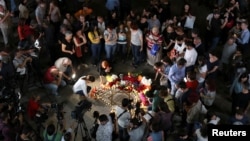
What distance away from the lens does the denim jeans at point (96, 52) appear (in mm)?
11562

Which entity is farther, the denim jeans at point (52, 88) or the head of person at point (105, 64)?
the head of person at point (105, 64)

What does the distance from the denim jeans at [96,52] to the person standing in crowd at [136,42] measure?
2.98 feet

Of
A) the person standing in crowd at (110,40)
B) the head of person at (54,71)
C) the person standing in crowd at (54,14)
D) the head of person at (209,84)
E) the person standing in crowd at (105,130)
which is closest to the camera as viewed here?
the person standing in crowd at (105,130)

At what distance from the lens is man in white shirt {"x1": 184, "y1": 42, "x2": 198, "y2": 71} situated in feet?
33.9

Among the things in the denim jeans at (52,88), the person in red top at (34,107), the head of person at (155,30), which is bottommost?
the person in red top at (34,107)

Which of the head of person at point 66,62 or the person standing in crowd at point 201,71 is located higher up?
the head of person at point 66,62

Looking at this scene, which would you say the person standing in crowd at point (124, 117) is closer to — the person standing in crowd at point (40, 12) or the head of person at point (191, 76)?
the head of person at point (191, 76)

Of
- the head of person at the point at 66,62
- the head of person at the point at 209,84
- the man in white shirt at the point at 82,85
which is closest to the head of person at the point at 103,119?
the man in white shirt at the point at 82,85

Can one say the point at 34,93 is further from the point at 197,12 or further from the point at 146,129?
the point at 197,12

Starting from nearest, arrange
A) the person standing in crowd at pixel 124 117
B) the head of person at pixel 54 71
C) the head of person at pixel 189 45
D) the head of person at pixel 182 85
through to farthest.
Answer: the person standing in crowd at pixel 124 117
the head of person at pixel 182 85
the head of person at pixel 189 45
the head of person at pixel 54 71

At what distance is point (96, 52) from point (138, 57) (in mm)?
1167

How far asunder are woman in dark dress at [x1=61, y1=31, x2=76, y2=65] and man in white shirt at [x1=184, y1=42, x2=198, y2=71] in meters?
2.97

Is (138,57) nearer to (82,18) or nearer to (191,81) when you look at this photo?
(82,18)

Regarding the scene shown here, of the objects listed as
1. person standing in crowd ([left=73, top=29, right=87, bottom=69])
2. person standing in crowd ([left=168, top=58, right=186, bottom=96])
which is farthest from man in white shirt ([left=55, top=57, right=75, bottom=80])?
person standing in crowd ([left=168, top=58, right=186, bottom=96])
